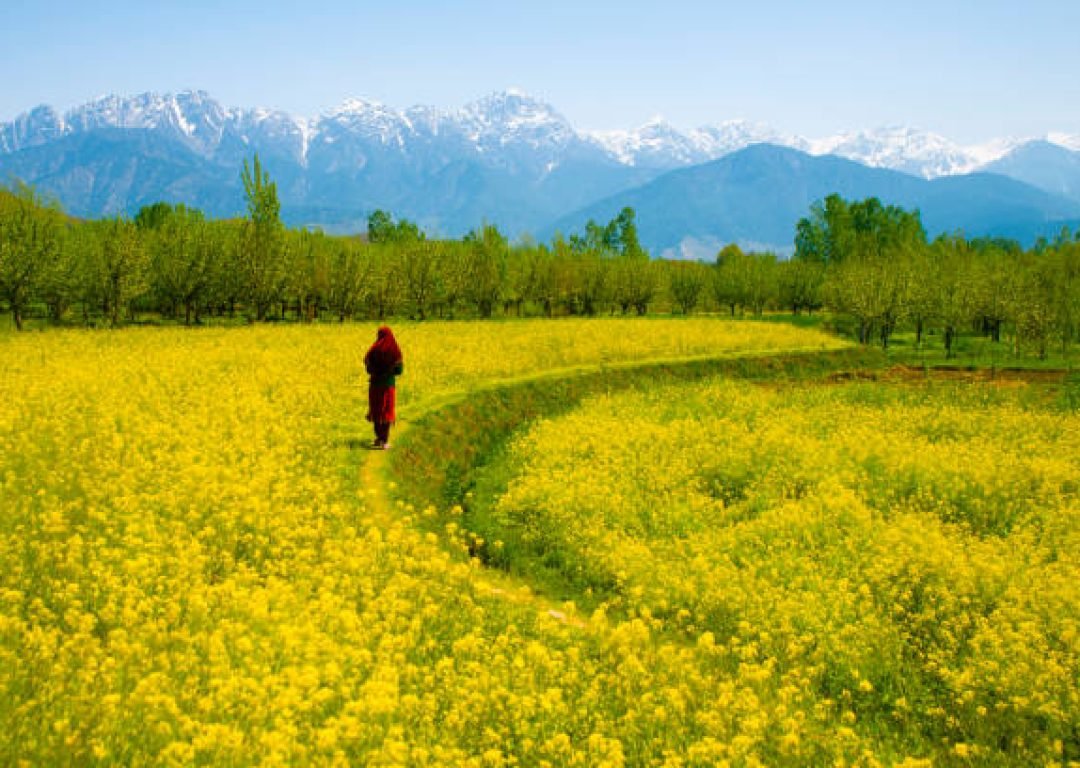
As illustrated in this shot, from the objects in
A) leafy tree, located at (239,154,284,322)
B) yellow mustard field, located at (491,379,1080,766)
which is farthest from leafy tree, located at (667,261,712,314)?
yellow mustard field, located at (491,379,1080,766)

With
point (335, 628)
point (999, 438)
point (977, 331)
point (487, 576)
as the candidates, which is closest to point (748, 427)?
point (999, 438)

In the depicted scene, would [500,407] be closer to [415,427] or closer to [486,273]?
[415,427]

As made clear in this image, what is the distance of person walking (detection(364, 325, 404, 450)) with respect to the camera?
1680 centimetres

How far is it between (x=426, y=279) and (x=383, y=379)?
163 feet

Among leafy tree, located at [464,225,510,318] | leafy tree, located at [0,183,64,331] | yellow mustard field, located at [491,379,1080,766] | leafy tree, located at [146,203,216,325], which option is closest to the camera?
yellow mustard field, located at [491,379,1080,766]

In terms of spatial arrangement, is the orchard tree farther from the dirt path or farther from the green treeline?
the dirt path

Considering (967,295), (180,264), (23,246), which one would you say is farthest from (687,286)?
(23,246)

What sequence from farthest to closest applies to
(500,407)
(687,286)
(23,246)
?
(687,286) < (23,246) < (500,407)

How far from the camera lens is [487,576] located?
12578 millimetres

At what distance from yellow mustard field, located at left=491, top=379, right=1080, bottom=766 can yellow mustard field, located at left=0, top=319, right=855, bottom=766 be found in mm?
290

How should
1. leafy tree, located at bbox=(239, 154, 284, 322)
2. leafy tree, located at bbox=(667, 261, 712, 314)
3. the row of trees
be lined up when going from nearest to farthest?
the row of trees < leafy tree, located at bbox=(239, 154, 284, 322) < leafy tree, located at bbox=(667, 261, 712, 314)

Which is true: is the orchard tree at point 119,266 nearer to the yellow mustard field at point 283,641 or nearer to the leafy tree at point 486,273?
the leafy tree at point 486,273

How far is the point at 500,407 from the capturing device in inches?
997

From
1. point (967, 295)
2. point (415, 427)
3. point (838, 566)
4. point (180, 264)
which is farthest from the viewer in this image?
point (967, 295)
